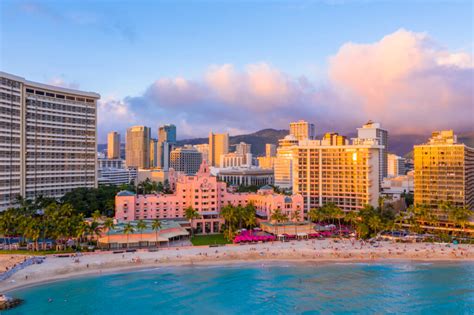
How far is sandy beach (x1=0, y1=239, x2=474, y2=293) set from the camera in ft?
249

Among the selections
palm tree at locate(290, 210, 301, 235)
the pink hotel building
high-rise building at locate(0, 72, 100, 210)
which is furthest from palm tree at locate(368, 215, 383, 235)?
high-rise building at locate(0, 72, 100, 210)

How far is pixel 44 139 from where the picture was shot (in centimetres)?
13850

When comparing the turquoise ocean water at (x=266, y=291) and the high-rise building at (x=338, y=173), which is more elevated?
the high-rise building at (x=338, y=173)

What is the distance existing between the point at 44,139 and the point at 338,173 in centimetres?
10428

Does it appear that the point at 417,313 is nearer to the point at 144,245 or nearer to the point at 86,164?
the point at 144,245

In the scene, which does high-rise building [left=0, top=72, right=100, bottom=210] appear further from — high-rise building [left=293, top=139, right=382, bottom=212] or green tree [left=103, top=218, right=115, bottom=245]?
high-rise building [left=293, top=139, right=382, bottom=212]

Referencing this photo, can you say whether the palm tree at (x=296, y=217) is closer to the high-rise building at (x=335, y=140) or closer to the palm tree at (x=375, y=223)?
the palm tree at (x=375, y=223)

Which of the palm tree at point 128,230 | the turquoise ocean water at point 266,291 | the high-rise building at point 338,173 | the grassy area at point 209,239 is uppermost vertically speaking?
the high-rise building at point 338,173

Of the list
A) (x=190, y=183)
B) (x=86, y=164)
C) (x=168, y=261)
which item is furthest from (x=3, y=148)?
(x=168, y=261)

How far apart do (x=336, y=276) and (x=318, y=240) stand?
24.5 m

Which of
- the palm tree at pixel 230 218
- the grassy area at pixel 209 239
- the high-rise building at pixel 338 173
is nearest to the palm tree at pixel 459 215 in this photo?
the high-rise building at pixel 338 173

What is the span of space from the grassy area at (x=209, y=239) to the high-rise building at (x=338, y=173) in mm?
49287

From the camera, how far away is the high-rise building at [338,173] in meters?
132

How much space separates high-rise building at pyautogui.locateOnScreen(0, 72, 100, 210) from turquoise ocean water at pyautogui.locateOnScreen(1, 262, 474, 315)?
2697 inches
